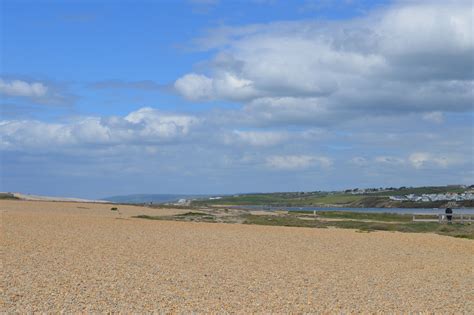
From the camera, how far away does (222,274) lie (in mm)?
14609

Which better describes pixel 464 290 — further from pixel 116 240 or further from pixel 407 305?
pixel 116 240

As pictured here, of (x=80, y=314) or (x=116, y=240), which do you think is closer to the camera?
(x=80, y=314)

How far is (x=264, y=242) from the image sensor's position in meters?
24.1

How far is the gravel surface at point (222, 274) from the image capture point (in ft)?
35.2

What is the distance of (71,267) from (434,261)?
12.2 m

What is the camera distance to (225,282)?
43.8 ft

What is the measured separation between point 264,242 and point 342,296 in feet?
40.1

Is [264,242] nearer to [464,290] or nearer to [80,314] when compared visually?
[464,290]

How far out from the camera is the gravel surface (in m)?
10.7

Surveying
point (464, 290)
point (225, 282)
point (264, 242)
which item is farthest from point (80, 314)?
point (264, 242)

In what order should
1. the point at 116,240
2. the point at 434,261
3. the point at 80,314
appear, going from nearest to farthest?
the point at 80,314
the point at 434,261
the point at 116,240

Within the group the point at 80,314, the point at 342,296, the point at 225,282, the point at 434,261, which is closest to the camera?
the point at 80,314

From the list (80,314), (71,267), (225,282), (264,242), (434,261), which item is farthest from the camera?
(264,242)

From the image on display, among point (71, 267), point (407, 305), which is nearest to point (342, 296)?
point (407, 305)
